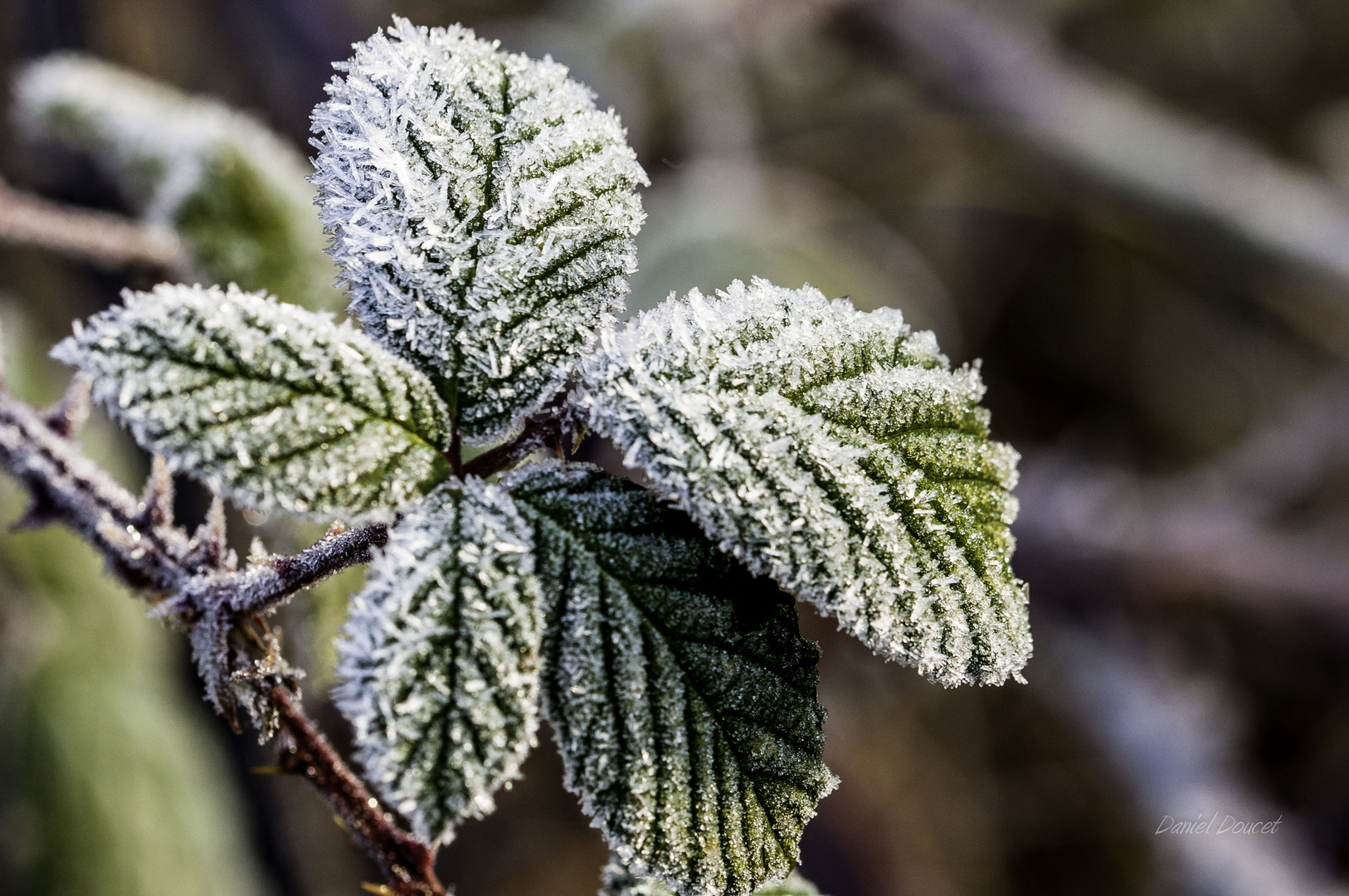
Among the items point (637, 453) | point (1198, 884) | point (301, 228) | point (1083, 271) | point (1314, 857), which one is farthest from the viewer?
point (1083, 271)

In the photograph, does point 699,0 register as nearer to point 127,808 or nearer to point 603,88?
point 603,88

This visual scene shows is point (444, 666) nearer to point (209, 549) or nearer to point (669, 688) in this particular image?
point (669, 688)

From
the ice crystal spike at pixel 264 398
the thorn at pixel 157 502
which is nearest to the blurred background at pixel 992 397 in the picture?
the thorn at pixel 157 502

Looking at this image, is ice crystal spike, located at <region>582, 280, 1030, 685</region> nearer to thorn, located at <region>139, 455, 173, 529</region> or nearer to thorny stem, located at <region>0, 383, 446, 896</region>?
thorny stem, located at <region>0, 383, 446, 896</region>

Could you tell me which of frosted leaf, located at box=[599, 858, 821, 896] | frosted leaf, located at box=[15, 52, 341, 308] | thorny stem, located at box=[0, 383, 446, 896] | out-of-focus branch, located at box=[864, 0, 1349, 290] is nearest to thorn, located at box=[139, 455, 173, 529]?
thorny stem, located at box=[0, 383, 446, 896]

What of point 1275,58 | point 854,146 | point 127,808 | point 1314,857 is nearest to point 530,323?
point 127,808

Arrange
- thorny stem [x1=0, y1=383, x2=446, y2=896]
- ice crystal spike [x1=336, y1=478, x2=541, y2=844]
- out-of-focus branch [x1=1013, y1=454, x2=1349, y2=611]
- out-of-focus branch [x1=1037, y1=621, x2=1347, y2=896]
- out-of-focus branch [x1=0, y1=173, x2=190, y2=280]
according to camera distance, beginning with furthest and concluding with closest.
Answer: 1. out-of-focus branch [x1=1013, y1=454, x2=1349, y2=611]
2. out-of-focus branch [x1=1037, y1=621, x2=1347, y2=896]
3. out-of-focus branch [x1=0, y1=173, x2=190, y2=280]
4. thorny stem [x1=0, y1=383, x2=446, y2=896]
5. ice crystal spike [x1=336, y1=478, x2=541, y2=844]
